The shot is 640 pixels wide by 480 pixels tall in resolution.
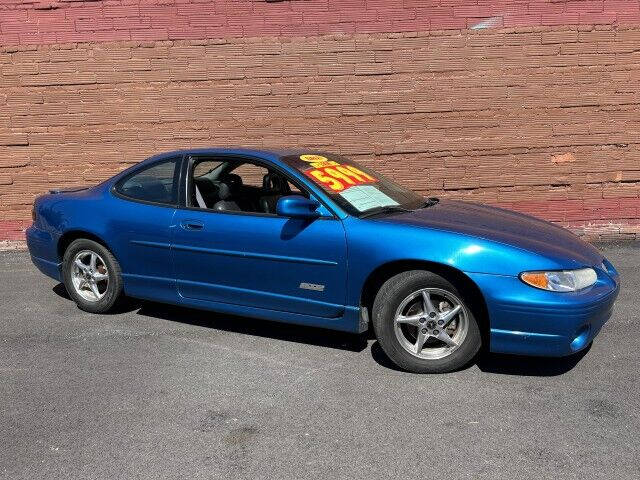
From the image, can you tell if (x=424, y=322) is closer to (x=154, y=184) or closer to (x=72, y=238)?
(x=154, y=184)

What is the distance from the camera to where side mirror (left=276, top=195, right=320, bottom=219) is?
4.35 metres

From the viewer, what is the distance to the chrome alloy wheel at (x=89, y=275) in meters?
5.48

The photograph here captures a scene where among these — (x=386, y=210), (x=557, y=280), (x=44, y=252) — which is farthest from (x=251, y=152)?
(x=557, y=280)

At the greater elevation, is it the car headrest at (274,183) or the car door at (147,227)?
the car headrest at (274,183)

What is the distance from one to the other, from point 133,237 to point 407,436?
9.00 feet

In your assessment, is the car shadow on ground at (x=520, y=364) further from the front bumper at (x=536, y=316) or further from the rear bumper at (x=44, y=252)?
the rear bumper at (x=44, y=252)

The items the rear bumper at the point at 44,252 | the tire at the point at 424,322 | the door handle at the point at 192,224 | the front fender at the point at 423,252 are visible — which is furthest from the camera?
the rear bumper at the point at 44,252

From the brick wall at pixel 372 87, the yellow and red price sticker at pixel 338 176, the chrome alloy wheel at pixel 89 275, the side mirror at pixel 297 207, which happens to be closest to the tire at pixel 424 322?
the side mirror at pixel 297 207

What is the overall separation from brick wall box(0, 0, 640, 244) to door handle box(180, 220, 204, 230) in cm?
335

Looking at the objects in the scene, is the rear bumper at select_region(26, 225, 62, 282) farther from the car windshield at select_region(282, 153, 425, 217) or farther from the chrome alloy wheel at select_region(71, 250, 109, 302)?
the car windshield at select_region(282, 153, 425, 217)

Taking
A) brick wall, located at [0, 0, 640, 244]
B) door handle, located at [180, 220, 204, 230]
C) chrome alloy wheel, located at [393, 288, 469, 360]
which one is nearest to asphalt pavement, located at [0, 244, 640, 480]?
chrome alloy wheel, located at [393, 288, 469, 360]

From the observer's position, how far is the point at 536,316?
386cm

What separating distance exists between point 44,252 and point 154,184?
129 cm

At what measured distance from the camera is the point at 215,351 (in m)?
4.68
